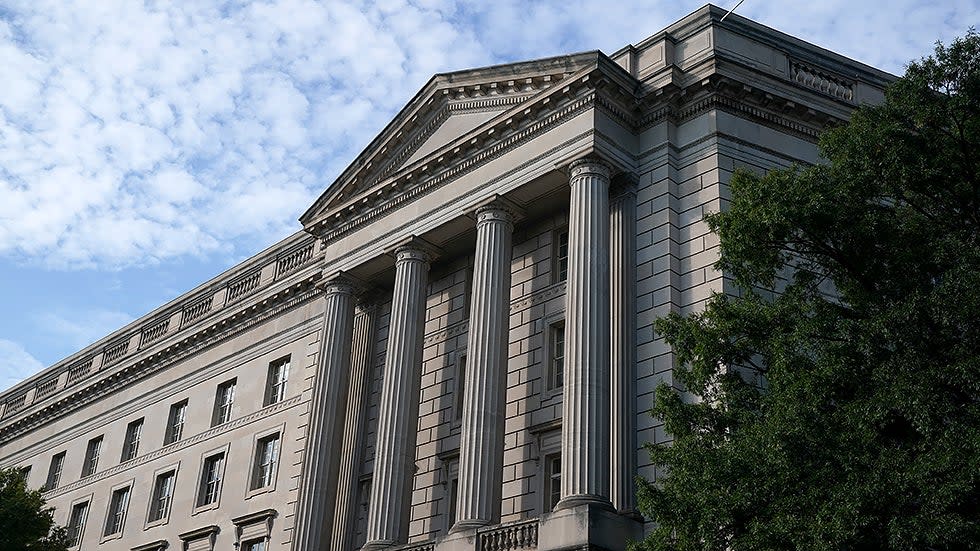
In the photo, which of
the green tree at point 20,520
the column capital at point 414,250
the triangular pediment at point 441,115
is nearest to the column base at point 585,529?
the column capital at point 414,250

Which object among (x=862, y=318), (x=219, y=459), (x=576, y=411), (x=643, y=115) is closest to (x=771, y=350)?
(x=862, y=318)

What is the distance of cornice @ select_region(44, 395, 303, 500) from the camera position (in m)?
38.2

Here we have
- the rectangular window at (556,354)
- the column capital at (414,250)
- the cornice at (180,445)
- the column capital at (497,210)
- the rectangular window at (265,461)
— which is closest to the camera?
the rectangular window at (556,354)

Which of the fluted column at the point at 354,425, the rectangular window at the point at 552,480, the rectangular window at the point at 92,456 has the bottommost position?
the rectangular window at the point at 552,480

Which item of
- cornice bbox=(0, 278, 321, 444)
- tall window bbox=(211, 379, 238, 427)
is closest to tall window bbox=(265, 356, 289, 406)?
cornice bbox=(0, 278, 321, 444)

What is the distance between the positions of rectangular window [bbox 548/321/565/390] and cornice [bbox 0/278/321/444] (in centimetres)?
1148

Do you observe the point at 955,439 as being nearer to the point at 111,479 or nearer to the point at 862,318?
the point at 862,318

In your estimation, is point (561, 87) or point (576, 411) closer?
point (576, 411)

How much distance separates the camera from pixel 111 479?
44469 millimetres

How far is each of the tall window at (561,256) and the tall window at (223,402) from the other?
50.4 feet

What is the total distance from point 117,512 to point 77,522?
326 cm

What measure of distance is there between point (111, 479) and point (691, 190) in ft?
89.6

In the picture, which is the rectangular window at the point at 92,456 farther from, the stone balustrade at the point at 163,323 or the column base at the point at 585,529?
the column base at the point at 585,529

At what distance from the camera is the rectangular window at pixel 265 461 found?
121 ft
